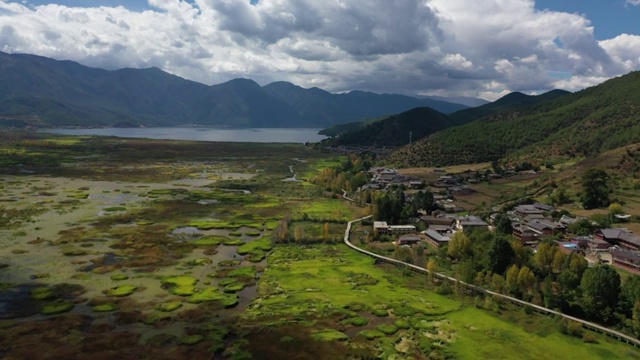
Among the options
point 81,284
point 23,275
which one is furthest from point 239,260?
point 23,275

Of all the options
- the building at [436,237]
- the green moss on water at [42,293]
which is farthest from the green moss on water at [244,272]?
the building at [436,237]

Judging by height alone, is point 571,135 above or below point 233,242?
above

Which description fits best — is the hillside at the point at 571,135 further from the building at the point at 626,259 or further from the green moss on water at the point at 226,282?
the green moss on water at the point at 226,282

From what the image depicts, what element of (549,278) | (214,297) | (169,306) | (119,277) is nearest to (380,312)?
(214,297)

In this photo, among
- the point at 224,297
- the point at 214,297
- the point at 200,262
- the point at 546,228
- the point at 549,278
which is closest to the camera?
the point at 549,278

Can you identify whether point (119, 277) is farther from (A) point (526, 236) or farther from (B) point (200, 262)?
(A) point (526, 236)

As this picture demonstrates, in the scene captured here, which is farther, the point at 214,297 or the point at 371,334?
the point at 214,297

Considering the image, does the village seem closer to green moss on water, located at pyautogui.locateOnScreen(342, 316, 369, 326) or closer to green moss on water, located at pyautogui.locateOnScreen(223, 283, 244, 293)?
green moss on water, located at pyautogui.locateOnScreen(342, 316, 369, 326)

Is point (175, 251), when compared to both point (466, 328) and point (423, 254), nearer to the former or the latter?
point (423, 254)
